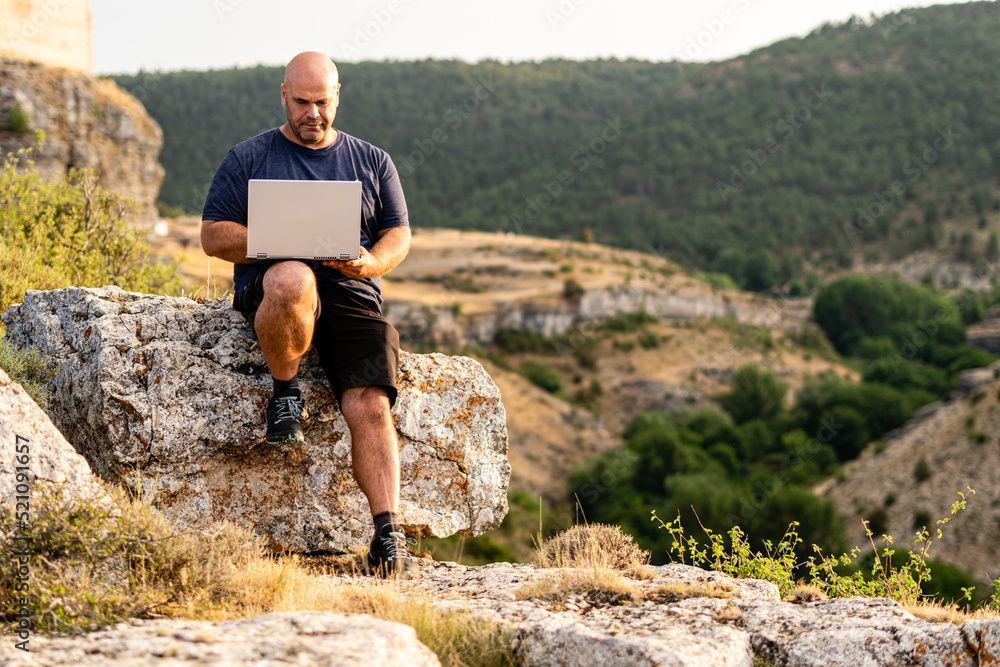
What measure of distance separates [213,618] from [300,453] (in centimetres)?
153

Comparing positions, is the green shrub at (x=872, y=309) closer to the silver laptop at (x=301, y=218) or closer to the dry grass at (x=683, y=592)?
the dry grass at (x=683, y=592)

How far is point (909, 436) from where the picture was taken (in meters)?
49.6

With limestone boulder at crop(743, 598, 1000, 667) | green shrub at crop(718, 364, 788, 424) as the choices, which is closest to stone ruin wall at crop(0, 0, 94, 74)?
limestone boulder at crop(743, 598, 1000, 667)

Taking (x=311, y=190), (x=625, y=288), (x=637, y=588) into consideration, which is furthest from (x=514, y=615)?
(x=625, y=288)

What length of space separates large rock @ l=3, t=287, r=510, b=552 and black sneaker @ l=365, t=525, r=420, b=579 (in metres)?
0.65

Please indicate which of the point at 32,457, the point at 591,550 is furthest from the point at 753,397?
the point at 32,457

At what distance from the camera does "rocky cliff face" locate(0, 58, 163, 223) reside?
Answer: 3000 cm

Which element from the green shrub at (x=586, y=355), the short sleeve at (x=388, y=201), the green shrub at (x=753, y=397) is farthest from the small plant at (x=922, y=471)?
the short sleeve at (x=388, y=201)

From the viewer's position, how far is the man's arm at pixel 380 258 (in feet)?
13.0

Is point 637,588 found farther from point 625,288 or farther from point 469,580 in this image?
point 625,288

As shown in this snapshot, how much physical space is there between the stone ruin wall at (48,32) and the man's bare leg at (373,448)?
29.6 metres

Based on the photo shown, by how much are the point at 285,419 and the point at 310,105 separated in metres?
1.53

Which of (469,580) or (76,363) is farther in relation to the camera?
(76,363)

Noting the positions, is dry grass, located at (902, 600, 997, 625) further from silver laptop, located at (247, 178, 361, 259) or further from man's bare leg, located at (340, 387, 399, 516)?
silver laptop, located at (247, 178, 361, 259)
